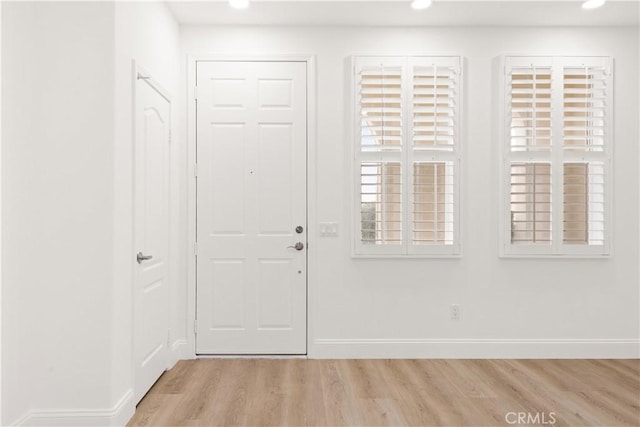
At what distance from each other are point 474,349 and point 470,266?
67 cm

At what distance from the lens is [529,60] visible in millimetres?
3980

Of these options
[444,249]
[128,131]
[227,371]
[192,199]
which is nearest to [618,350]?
[444,249]

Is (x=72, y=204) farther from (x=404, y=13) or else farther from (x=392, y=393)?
(x=404, y=13)

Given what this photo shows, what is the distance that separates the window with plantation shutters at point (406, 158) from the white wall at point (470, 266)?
4.9 inches

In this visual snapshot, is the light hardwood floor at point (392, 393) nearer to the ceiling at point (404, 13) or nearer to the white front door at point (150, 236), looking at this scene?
the white front door at point (150, 236)

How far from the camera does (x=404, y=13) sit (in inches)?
149

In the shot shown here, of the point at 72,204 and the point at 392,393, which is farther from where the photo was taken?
the point at 392,393

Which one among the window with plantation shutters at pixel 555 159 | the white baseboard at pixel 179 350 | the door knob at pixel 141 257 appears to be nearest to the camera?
the door knob at pixel 141 257

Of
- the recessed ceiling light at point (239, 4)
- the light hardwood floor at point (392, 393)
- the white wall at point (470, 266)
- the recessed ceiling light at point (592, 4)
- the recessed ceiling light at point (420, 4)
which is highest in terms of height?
the recessed ceiling light at point (592, 4)

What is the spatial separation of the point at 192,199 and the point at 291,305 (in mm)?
1170

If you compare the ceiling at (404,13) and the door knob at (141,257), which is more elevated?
the ceiling at (404,13)

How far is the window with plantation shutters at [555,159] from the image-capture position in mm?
3953

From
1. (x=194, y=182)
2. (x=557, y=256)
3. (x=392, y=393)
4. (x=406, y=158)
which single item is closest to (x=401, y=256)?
(x=406, y=158)

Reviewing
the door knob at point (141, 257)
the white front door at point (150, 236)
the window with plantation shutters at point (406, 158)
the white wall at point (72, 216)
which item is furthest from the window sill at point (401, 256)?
the white wall at point (72, 216)
